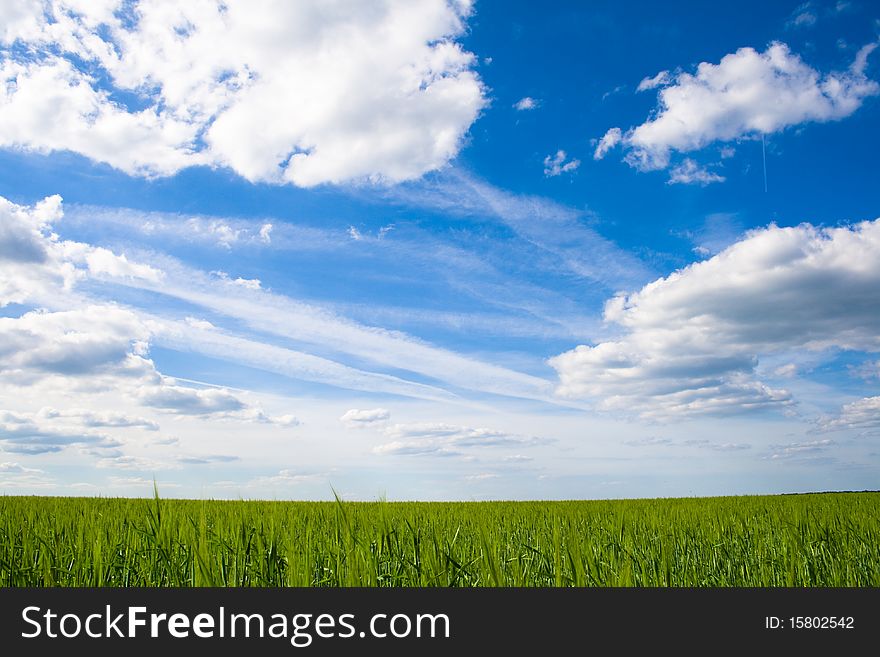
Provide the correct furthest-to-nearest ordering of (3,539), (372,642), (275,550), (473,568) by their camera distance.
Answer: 1. (3,539)
2. (473,568)
3. (275,550)
4. (372,642)

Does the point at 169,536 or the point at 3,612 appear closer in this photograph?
the point at 3,612

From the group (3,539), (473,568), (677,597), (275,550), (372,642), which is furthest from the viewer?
(3,539)

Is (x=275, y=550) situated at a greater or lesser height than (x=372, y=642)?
greater

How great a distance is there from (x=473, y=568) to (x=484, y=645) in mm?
1708

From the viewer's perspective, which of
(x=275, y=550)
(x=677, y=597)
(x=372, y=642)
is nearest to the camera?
(x=372, y=642)

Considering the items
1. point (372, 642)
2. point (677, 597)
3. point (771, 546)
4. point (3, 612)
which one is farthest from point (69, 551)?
point (771, 546)

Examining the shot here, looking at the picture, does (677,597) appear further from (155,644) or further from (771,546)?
(771,546)

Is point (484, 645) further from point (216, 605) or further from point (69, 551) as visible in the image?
point (69, 551)

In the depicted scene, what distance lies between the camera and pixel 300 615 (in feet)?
10.1

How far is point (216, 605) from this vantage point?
10.2ft

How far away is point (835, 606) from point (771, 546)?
10.8 ft

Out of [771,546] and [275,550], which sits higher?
[275,550]

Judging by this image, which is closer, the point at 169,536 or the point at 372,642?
the point at 372,642

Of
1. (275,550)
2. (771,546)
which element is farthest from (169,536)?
(771,546)
